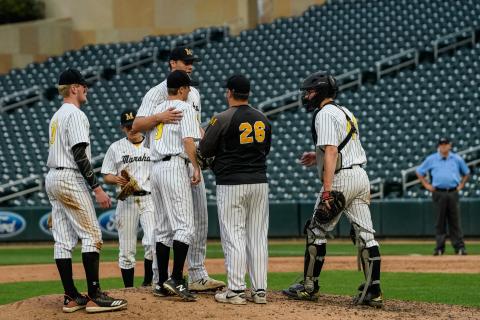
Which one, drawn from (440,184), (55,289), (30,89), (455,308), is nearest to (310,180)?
(440,184)

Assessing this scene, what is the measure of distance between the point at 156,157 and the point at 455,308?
305 centimetres

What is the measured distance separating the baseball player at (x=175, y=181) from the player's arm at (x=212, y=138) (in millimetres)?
119

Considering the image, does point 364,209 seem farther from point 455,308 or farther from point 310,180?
point 310,180

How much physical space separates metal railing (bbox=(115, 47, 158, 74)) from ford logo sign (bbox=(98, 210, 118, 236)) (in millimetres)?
8574

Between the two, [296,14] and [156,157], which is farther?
[296,14]

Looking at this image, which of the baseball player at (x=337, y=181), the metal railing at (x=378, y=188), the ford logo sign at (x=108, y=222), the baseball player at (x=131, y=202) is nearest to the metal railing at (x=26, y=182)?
the ford logo sign at (x=108, y=222)

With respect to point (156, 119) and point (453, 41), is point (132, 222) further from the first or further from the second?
point (453, 41)

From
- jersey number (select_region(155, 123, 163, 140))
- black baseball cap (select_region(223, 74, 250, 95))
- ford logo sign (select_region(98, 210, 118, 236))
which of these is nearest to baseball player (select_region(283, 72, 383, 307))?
black baseball cap (select_region(223, 74, 250, 95))

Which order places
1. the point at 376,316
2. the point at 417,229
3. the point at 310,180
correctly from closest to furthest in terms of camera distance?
the point at 376,316
the point at 417,229
the point at 310,180

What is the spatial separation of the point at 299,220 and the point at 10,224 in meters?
6.72

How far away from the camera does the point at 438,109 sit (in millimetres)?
25172

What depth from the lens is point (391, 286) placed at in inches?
477

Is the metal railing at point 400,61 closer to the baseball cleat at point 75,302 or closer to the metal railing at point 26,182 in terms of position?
the metal railing at point 26,182

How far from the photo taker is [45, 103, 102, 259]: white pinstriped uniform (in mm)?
8328
